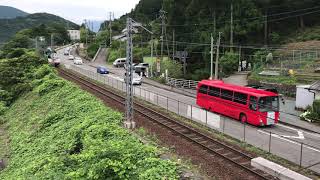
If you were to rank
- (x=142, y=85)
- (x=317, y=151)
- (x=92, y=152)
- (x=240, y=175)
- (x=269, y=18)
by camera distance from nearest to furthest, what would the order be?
(x=92, y=152) < (x=240, y=175) < (x=317, y=151) < (x=142, y=85) < (x=269, y=18)

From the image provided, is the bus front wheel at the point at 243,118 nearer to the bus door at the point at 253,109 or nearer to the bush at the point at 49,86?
the bus door at the point at 253,109

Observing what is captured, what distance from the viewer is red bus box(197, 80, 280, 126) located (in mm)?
25750

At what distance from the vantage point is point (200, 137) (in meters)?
23.1

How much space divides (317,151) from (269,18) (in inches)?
1894

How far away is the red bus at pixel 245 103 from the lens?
84.5 ft

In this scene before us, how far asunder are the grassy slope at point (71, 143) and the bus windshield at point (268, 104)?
982 centimetres

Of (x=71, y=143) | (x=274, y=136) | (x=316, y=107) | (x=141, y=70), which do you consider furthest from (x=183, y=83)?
(x=71, y=143)

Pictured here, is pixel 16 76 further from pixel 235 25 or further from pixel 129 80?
pixel 129 80

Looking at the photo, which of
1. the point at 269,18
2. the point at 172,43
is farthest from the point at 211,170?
the point at 172,43

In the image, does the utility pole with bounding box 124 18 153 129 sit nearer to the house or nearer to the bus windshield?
the bus windshield

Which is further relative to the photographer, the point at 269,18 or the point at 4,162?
the point at 269,18

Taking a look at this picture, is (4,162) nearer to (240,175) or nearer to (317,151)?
(240,175)

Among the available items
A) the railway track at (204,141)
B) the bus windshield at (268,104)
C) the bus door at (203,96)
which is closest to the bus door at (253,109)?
the bus windshield at (268,104)

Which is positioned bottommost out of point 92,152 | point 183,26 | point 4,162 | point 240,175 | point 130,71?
point 4,162
